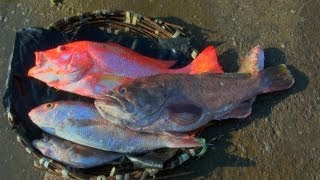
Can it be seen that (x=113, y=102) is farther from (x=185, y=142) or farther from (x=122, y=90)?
(x=185, y=142)

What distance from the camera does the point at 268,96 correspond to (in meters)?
4.48

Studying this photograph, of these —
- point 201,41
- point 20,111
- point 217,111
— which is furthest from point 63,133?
point 201,41

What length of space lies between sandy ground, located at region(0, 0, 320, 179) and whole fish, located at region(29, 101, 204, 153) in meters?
0.37

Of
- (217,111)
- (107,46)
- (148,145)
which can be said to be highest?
(107,46)

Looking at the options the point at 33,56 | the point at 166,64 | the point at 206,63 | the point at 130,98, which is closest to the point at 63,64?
the point at 33,56

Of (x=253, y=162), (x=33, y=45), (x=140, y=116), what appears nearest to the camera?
(x=140, y=116)

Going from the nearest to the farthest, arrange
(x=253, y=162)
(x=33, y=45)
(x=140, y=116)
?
(x=140, y=116) < (x=253, y=162) < (x=33, y=45)

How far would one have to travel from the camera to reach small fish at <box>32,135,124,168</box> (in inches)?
165

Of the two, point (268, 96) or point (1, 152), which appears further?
point (1, 152)

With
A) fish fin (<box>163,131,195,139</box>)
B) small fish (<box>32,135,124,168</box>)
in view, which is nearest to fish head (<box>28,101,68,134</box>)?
small fish (<box>32,135,124,168</box>)

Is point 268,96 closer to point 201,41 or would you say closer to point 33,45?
point 201,41

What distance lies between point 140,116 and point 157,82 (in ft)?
0.98

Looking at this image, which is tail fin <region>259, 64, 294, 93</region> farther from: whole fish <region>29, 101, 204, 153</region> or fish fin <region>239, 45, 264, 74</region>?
whole fish <region>29, 101, 204, 153</region>

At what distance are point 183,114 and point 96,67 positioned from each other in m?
0.80
